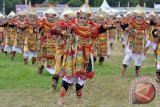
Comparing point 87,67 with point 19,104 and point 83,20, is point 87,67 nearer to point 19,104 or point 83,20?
point 83,20

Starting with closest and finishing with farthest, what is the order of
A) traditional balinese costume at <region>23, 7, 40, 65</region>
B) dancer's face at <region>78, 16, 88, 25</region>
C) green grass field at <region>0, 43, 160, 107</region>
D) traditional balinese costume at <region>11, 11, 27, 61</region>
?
dancer's face at <region>78, 16, 88, 25</region> < green grass field at <region>0, 43, 160, 107</region> < traditional balinese costume at <region>23, 7, 40, 65</region> < traditional balinese costume at <region>11, 11, 27, 61</region>

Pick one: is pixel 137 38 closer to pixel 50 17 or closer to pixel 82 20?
pixel 50 17

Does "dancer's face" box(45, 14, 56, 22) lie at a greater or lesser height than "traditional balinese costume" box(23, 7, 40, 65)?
greater

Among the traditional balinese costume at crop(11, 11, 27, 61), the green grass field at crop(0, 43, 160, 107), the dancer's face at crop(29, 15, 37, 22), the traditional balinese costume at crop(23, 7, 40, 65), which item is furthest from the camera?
the traditional balinese costume at crop(11, 11, 27, 61)

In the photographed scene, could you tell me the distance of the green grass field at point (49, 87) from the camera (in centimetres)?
1037

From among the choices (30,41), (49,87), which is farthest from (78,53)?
(30,41)

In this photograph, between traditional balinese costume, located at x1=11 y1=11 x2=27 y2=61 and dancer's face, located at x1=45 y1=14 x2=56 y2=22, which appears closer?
dancer's face, located at x1=45 y1=14 x2=56 y2=22

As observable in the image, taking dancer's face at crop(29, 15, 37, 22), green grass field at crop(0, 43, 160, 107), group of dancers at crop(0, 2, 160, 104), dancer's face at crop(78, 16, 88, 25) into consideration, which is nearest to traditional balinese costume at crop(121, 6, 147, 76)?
group of dancers at crop(0, 2, 160, 104)

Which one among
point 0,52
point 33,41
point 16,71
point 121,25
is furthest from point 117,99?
point 0,52

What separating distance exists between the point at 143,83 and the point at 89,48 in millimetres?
3646

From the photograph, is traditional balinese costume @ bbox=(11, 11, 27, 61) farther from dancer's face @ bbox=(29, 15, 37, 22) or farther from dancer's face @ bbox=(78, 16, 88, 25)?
dancer's face @ bbox=(78, 16, 88, 25)

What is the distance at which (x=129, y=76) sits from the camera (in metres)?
14.8

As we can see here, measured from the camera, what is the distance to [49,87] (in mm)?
12477

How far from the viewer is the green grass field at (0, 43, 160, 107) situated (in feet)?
34.0
